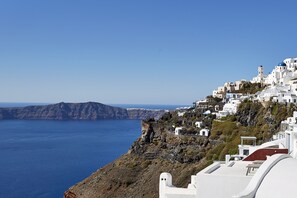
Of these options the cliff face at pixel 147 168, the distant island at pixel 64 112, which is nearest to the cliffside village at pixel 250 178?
the cliff face at pixel 147 168

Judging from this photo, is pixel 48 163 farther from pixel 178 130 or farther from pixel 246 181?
pixel 246 181

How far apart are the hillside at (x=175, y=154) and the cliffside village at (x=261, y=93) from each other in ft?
3.89

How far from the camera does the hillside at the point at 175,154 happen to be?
1246 inches

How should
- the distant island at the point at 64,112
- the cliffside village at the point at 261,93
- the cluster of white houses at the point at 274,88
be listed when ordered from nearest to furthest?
the cluster of white houses at the point at 274,88, the cliffside village at the point at 261,93, the distant island at the point at 64,112

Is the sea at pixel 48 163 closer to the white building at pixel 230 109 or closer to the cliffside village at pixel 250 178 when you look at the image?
the white building at pixel 230 109

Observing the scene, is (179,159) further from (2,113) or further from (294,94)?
(2,113)

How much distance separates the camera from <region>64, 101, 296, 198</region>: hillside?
31.6 m

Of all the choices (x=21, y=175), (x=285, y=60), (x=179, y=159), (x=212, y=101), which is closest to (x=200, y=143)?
(x=179, y=159)

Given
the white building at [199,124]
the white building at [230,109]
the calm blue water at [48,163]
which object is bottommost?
the calm blue water at [48,163]

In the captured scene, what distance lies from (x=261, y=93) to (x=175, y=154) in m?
10.5

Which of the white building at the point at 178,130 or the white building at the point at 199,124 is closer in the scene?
the white building at the point at 178,130

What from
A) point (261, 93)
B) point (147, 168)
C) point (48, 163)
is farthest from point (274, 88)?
point (48, 163)

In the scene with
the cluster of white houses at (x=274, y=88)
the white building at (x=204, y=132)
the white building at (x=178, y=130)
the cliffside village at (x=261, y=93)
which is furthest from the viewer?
the white building at (x=178, y=130)

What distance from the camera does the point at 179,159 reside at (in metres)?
35.8
